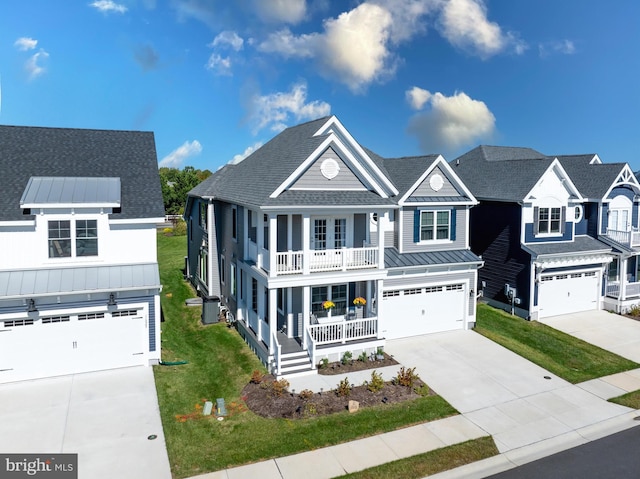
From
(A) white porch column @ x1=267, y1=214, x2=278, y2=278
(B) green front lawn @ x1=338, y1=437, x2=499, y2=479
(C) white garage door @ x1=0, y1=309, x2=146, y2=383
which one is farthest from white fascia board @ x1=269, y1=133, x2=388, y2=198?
(B) green front lawn @ x1=338, y1=437, x2=499, y2=479

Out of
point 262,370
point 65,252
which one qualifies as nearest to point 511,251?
point 262,370

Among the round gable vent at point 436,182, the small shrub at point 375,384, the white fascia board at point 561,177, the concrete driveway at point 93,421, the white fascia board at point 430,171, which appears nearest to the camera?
the concrete driveway at point 93,421

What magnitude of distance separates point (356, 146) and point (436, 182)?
17.7ft

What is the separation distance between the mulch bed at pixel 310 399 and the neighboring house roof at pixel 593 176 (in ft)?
58.1

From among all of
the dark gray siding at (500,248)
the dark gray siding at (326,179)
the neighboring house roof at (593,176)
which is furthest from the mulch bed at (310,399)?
the neighboring house roof at (593,176)

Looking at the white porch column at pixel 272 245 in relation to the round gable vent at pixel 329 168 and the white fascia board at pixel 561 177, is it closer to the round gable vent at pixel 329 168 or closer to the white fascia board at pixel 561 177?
the round gable vent at pixel 329 168

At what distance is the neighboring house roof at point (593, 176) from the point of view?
25578 mm

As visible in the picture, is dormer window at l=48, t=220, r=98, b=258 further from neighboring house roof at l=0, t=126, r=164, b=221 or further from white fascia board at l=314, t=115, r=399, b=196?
white fascia board at l=314, t=115, r=399, b=196

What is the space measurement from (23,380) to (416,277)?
49.6 ft

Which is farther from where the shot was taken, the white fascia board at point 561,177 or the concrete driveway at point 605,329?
the white fascia board at point 561,177

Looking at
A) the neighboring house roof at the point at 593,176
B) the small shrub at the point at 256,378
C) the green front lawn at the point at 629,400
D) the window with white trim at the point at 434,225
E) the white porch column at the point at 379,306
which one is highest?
the neighboring house roof at the point at 593,176

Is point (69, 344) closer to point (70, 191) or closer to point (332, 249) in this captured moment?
point (70, 191)

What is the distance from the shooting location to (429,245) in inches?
830
